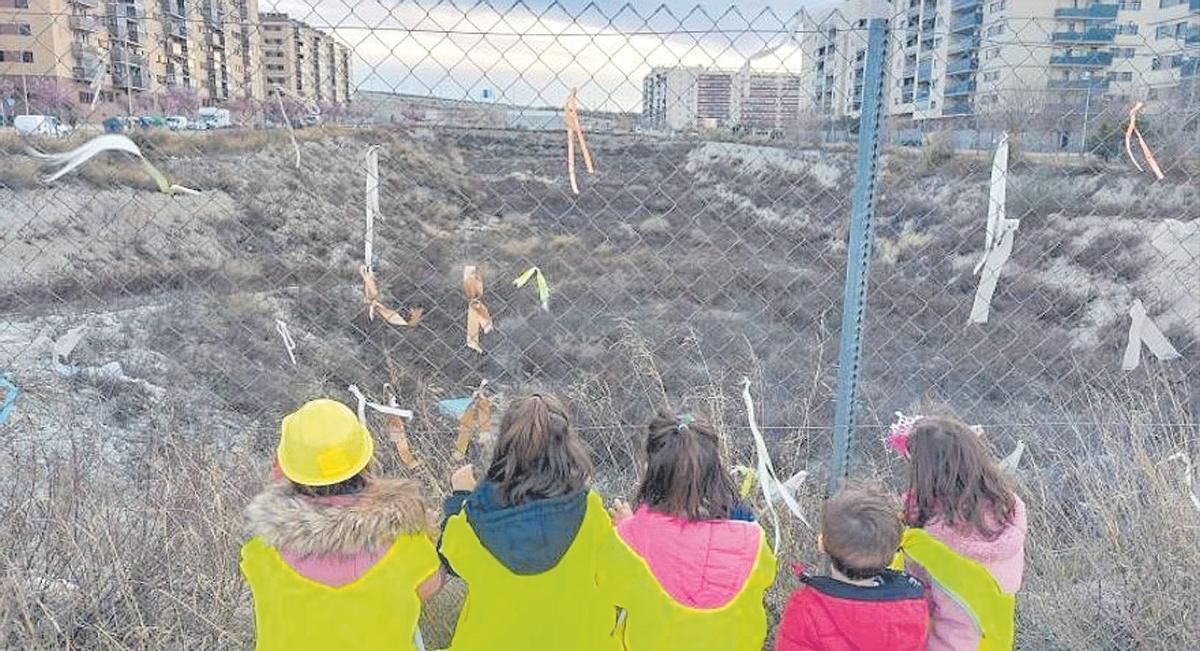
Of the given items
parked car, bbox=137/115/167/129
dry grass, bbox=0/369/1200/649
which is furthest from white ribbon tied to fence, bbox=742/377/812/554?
parked car, bbox=137/115/167/129

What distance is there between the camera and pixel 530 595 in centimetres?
200

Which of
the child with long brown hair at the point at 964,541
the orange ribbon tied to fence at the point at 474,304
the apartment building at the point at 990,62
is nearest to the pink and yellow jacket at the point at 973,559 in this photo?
the child with long brown hair at the point at 964,541

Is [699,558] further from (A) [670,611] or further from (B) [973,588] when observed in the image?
(B) [973,588]

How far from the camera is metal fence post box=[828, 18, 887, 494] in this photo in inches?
90.1

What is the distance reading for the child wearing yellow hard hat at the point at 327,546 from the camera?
1.88 m

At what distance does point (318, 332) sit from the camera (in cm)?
1353

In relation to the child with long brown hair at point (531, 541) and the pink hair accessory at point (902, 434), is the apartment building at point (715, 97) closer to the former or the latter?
the pink hair accessory at point (902, 434)

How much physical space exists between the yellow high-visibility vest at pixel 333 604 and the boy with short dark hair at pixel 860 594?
0.96 m

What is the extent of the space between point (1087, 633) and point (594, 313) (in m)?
12.4

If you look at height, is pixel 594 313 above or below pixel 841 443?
below

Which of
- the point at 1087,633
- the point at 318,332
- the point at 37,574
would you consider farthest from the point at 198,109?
the point at 318,332

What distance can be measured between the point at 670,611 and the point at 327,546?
0.83m

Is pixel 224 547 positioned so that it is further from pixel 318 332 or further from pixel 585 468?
pixel 318 332

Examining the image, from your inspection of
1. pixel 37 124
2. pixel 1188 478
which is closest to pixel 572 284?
pixel 37 124
